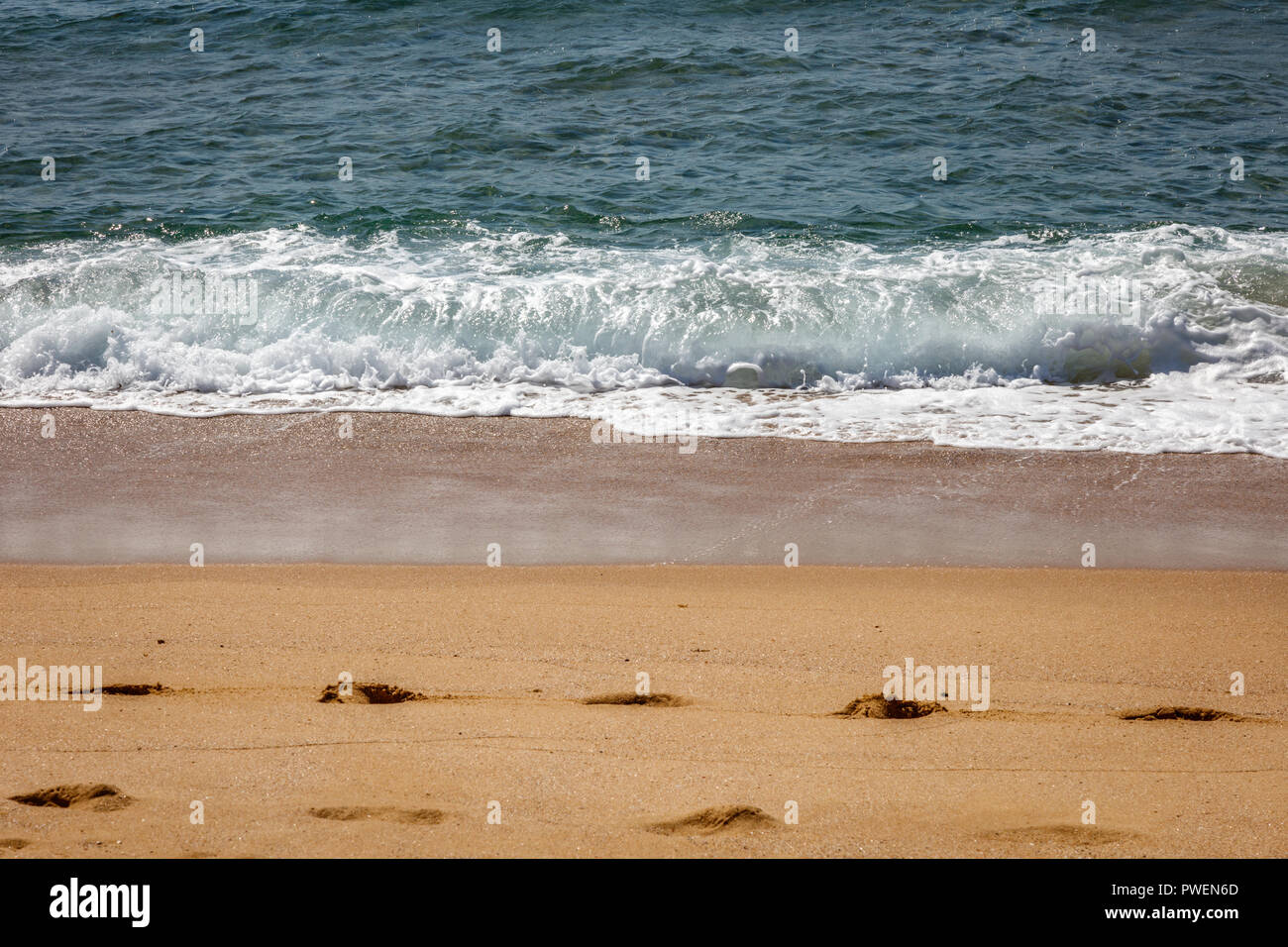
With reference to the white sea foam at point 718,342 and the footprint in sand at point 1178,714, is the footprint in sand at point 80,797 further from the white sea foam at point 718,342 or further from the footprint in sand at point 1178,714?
the white sea foam at point 718,342

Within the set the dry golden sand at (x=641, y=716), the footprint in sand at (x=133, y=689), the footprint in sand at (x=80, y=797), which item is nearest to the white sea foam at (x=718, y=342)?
the dry golden sand at (x=641, y=716)

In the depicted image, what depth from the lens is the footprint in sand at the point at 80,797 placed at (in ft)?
10.7

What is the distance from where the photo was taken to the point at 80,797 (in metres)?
3.30

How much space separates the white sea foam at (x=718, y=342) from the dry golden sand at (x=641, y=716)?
2.42 metres

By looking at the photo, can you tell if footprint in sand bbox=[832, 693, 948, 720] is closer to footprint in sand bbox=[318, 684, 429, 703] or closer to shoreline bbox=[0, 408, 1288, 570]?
shoreline bbox=[0, 408, 1288, 570]

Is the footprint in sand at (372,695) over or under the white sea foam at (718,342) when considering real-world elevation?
under

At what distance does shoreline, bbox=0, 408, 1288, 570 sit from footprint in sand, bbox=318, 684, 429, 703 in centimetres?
144

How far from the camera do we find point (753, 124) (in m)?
12.7

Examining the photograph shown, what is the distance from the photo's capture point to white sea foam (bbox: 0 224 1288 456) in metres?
7.50

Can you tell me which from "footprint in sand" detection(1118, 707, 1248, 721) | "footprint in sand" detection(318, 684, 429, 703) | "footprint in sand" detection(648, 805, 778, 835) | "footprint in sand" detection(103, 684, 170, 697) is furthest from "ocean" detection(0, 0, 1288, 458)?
"footprint in sand" detection(648, 805, 778, 835)

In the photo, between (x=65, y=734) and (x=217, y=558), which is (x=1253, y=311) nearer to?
(x=217, y=558)

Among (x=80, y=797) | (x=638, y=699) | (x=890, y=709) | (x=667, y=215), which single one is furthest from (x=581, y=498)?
(x=667, y=215)

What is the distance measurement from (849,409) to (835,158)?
5472 millimetres

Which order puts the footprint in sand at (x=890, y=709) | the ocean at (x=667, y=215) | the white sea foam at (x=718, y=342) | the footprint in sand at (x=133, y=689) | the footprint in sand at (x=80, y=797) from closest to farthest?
the footprint in sand at (x=80, y=797)
the footprint in sand at (x=890, y=709)
the footprint in sand at (x=133, y=689)
the white sea foam at (x=718, y=342)
the ocean at (x=667, y=215)
